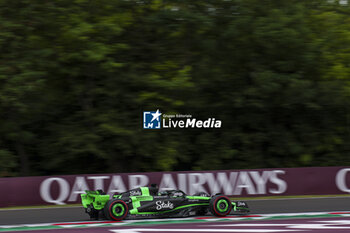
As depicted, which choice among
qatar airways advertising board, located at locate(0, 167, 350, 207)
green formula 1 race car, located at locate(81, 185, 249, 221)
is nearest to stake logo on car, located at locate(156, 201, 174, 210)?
green formula 1 race car, located at locate(81, 185, 249, 221)

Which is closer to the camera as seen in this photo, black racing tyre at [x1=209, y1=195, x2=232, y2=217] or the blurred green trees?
black racing tyre at [x1=209, y1=195, x2=232, y2=217]

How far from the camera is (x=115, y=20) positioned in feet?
78.2

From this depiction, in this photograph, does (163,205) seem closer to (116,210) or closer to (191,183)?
(116,210)

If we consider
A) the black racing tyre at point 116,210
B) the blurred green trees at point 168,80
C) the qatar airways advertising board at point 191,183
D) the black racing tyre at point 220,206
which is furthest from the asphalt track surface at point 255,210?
the blurred green trees at point 168,80

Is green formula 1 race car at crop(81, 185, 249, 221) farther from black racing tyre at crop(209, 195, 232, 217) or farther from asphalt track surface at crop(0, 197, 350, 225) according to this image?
asphalt track surface at crop(0, 197, 350, 225)

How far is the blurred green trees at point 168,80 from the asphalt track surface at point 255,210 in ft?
24.9

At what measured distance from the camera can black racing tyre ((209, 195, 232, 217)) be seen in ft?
43.0

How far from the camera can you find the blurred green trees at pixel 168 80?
2267 cm

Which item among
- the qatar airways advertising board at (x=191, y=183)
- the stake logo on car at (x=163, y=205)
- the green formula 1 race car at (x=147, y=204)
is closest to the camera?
the green formula 1 race car at (x=147, y=204)

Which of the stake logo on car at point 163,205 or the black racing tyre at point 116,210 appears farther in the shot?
the stake logo on car at point 163,205

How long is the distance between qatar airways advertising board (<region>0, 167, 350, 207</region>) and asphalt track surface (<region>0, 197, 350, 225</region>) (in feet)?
3.33

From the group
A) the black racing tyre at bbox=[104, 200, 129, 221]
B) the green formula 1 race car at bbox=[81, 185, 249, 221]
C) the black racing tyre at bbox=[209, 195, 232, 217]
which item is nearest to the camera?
the black racing tyre at bbox=[104, 200, 129, 221]

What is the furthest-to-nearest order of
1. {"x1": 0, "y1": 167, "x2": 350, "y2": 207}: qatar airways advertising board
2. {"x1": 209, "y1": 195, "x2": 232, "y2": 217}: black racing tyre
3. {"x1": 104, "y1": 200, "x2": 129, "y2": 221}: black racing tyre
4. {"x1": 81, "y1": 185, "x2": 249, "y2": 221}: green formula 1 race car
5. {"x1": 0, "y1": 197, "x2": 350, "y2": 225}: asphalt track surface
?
{"x1": 0, "y1": 167, "x2": 350, "y2": 207}: qatar airways advertising board, {"x1": 0, "y1": 197, "x2": 350, "y2": 225}: asphalt track surface, {"x1": 209, "y1": 195, "x2": 232, "y2": 217}: black racing tyre, {"x1": 81, "y1": 185, "x2": 249, "y2": 221}: green formula 1 race car, {"x1": 104, "y1": 200, "x2": 129, "y2": 221}: black racing tyre

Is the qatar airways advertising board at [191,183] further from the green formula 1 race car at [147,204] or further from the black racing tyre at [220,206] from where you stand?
the black racing tyre at [220,206]
